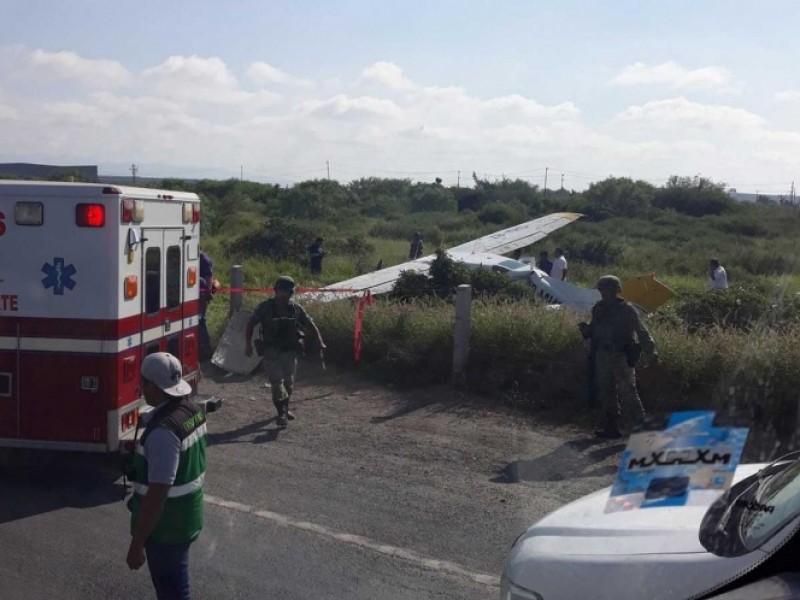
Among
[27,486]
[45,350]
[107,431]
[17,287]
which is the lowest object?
[27,486]

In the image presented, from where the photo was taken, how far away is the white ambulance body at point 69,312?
25.7 ft

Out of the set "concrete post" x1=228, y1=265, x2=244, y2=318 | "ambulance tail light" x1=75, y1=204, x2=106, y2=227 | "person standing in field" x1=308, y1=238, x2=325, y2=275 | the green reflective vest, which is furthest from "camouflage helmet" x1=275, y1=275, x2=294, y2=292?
"person standing in field" x1=308, y1=238, x2=325, y2=275

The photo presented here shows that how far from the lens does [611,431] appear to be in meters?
9.88

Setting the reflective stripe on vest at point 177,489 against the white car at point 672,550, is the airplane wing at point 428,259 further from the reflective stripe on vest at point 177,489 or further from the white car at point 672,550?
the white car at point 672,550

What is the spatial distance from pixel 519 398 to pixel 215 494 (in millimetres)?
4225

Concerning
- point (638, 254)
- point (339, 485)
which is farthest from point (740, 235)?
point (339, 485)

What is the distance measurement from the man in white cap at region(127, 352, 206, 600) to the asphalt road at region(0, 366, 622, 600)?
1448 mm

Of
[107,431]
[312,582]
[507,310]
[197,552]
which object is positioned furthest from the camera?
[507,310]

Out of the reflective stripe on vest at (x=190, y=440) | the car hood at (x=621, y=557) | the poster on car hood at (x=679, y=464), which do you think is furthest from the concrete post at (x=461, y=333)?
the car hood at (x=621, y=557)

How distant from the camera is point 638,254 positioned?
33.3 meters

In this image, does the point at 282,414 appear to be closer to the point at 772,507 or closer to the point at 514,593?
the point at 514,593

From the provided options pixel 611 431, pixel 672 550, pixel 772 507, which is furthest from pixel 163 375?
pixel 611 431

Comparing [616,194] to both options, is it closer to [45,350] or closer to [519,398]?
[519,398]

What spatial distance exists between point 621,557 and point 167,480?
86.3 inches
